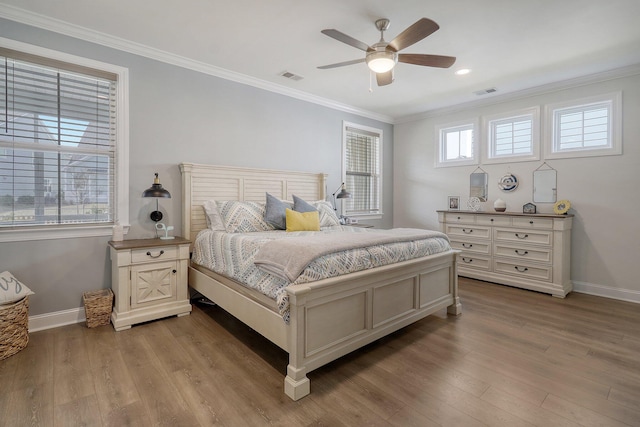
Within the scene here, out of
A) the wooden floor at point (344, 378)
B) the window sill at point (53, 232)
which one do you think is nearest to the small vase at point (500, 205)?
the wooden floor at point (344, 378)

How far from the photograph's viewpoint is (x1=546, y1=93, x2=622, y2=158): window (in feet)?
12.1

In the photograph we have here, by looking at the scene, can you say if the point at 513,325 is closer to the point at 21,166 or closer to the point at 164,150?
the point at 164,150

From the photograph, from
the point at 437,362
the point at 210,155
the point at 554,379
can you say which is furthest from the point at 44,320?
the point at 554,379

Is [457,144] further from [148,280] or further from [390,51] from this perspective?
[148,280]

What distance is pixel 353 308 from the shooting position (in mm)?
2170

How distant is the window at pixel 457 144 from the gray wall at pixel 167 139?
81.0 inches

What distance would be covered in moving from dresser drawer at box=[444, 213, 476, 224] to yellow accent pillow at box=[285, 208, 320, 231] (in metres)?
2.35

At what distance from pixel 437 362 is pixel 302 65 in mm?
3221

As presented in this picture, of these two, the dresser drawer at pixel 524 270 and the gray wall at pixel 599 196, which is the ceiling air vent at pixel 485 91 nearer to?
the gray wall at pixel 599 196

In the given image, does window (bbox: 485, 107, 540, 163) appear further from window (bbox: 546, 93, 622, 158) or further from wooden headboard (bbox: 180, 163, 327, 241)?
wooden headboard (bbox: 180, 163, 327, 241)

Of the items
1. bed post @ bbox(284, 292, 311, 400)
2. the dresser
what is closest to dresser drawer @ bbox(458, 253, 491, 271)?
the dresser

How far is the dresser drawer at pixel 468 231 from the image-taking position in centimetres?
432

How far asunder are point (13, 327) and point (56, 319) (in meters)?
0.56

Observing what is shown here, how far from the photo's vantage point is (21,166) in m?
2.67
